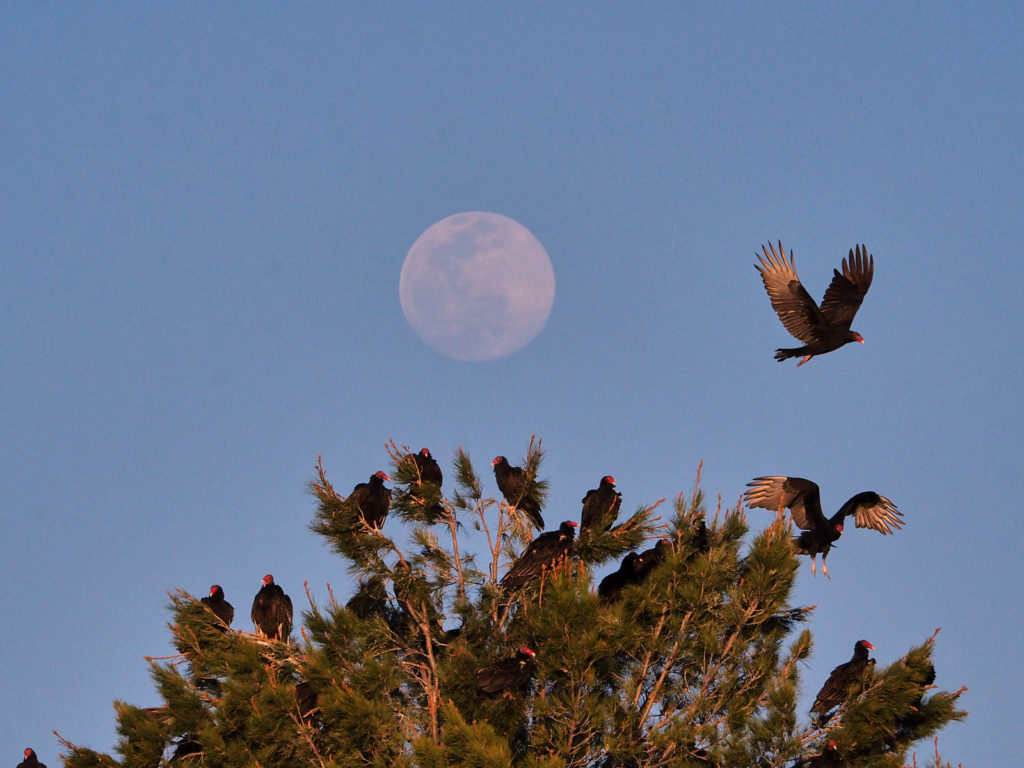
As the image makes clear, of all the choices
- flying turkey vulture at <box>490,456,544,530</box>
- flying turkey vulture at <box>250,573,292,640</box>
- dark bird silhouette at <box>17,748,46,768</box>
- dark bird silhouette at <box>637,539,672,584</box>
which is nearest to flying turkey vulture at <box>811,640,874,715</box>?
dark bird silhouette at <box>637,539,672,584</box>

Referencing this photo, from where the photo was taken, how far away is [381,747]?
6508 mm

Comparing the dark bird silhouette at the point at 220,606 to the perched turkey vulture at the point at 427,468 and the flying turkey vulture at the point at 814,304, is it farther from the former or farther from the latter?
the flying turkey vulture at the point at 814,304

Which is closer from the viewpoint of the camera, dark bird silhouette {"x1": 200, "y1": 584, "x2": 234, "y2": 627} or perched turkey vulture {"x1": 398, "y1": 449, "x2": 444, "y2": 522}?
perched turkey vulture {"x1": 398, "y1": 449, "x2": 444, "y2": 522}

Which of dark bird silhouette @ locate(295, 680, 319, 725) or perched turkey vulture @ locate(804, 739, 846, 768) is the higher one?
dark bird silhouette @ locate(295, 680, 319, 725)

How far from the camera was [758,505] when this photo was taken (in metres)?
9.11

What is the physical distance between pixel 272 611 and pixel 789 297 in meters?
5.62

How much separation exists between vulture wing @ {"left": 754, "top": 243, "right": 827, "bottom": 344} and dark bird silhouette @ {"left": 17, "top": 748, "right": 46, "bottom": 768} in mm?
8596

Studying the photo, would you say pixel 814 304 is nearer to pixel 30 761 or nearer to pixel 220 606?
pixel 220 606

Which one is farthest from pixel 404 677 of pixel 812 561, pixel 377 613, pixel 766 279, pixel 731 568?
pixel 766 279

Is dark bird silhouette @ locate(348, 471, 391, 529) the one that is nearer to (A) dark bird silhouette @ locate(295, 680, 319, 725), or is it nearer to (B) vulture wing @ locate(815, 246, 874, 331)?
(A) dark bird silhouette @ locate(295, 680, 319, 725)

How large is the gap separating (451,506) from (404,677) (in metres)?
1.41

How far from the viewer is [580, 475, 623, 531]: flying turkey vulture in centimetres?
793

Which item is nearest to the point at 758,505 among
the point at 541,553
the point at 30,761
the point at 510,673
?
the point at 541,553

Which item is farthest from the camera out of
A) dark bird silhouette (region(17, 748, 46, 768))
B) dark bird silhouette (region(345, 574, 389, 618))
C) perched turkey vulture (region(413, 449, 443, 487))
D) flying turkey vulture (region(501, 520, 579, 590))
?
dark bird silhouette (region(17, 748, 46, 768))
